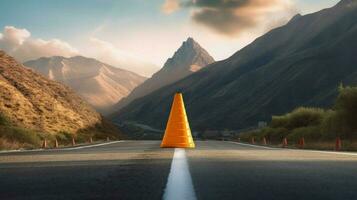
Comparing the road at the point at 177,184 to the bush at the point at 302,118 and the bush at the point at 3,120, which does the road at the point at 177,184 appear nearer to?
the bush at the point at 3,120

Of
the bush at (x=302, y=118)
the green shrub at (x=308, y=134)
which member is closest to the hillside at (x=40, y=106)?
the green shrub at (x=308, y=134)

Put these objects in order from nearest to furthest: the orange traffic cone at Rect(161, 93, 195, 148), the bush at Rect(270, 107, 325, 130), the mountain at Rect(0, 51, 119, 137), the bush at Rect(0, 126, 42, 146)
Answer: the orange traffic cone at Rect(161, 93, 195, 148) → the bush at Rect(0, 126, 42, 146) → the mountain at Rect(0, 51, 119, 137) → the bush at Rect(270, 107, 325, 130)

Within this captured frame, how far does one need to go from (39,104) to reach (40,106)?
498mm

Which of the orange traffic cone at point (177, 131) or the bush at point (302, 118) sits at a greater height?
the bush at point (302, 118)

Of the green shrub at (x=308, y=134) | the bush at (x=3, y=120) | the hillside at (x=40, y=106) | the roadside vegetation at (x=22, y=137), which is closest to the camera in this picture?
the roadside vegetation at (x=22, y=137)

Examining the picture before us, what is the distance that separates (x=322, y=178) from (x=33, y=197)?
15.2 feet

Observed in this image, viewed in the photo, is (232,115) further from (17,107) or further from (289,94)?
(17,107)

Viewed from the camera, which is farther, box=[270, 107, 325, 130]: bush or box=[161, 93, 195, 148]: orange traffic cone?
box=[270, 107, 325, 130]: bush

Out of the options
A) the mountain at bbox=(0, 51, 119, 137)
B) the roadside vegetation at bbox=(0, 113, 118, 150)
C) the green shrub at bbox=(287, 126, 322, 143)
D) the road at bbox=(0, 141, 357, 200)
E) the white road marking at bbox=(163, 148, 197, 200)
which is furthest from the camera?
the mountain at bbox=(0, 51, 119, 137)

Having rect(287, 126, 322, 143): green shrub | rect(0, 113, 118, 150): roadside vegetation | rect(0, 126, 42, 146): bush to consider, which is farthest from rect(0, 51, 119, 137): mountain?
rect(287, 126, 322, 143): green shrub

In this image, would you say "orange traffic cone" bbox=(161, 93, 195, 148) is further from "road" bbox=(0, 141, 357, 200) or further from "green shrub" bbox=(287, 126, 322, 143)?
"green shrub" bbox=(287, 126, 322, 143)

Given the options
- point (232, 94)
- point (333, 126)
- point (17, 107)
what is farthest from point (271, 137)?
point (232, 94)

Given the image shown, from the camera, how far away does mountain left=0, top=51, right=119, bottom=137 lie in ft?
187

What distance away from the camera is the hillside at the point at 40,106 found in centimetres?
5669
